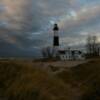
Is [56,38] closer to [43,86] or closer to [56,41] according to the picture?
[56,41]

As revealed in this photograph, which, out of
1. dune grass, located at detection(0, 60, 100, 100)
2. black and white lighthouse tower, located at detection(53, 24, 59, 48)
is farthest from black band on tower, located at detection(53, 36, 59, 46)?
dune grass, located at detection(0, 60, 100, 100)

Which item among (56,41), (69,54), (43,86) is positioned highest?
(56,41)

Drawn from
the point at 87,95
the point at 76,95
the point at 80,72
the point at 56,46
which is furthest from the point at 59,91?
the point at 56,46

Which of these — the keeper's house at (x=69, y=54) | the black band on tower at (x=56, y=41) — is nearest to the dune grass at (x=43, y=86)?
the black band on tower at (x=56, y=41)

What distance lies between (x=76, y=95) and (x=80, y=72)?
9.49 m

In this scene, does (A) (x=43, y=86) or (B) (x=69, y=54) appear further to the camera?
(B) (x=69, y=54)

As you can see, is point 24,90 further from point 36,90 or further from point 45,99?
point 45,99

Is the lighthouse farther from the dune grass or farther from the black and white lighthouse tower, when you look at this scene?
the dune grass

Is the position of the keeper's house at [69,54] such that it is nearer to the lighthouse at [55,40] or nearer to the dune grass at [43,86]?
the lighthouse at [55,40]

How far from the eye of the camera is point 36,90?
18.8 meters

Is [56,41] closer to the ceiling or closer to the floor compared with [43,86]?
closer to the ceiling

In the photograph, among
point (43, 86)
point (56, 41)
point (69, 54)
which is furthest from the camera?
point (69, 54)

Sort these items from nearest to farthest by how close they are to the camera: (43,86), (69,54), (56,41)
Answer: (43,86)
(56,41)
(69,54)

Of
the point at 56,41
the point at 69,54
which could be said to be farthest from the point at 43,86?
the point at 69,54
